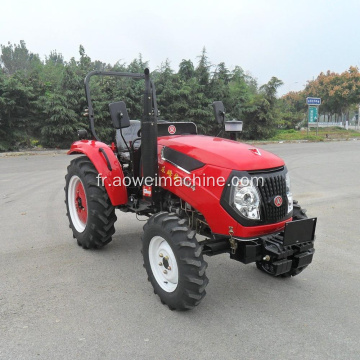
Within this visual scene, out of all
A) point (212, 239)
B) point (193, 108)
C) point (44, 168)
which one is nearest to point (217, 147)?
point (212, 239)

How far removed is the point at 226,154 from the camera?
3.23 meters

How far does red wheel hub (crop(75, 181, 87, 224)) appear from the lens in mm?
4801

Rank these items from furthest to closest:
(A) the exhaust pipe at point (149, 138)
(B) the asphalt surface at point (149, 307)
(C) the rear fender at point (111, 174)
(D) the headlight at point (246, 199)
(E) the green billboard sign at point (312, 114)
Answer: (E) the green billboard sign at point (312, 114) < (C) the rear fender at point (111, 174) < (A) the exhaust pipe at point (149, 138) < (D) the headlight at point (246, 199) < (B) the asphalt surface at point (149, 307)

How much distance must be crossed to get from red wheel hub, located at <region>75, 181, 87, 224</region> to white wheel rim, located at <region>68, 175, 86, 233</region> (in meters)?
0.04

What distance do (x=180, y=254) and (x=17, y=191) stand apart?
633cm

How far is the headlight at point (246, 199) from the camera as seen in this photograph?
120 inches

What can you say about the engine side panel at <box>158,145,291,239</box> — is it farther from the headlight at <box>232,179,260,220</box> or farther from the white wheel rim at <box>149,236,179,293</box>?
the white wheel rim at <box>149,236,179,293</box>

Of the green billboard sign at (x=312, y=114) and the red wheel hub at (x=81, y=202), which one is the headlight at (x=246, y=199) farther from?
the green billboard sign at (x=312, y=114)

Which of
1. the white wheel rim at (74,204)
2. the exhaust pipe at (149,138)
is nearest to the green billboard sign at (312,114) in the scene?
the white wheel rim at (74,204)

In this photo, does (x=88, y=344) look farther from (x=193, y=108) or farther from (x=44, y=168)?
(x=193, y=108)

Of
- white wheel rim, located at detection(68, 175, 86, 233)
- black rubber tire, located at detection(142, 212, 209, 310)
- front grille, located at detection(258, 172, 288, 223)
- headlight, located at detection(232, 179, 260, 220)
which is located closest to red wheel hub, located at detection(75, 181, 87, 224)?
white wheel rim, located at detection(68, 175, 86, 233)

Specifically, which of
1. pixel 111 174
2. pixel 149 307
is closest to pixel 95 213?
pixel 111 174

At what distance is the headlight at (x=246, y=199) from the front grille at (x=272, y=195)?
0.22ft

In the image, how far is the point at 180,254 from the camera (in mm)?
2982
